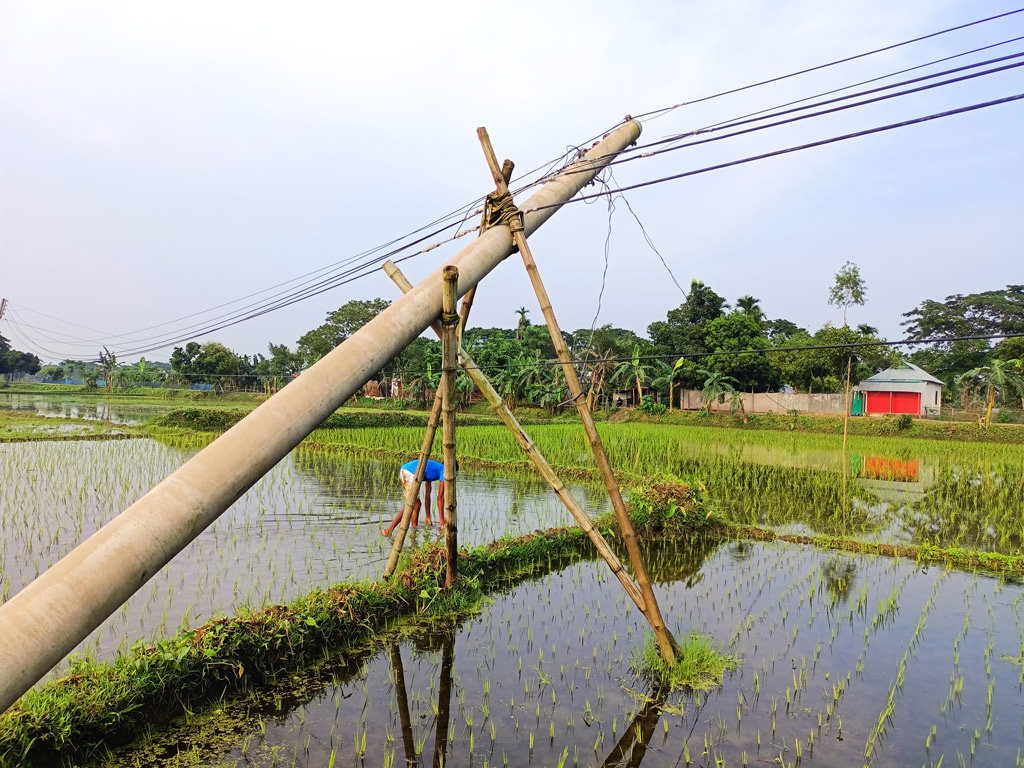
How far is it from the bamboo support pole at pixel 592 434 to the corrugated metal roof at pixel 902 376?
31574mm

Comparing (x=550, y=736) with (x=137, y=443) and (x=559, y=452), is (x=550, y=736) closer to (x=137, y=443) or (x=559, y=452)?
(x=559, y=452)

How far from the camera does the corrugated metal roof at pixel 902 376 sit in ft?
103

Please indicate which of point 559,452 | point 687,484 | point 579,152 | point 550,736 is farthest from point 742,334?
point 550,736

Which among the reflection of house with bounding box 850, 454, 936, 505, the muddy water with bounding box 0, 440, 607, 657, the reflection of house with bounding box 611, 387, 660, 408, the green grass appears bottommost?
the muddy water with bounding box 0, 440, 607, 657

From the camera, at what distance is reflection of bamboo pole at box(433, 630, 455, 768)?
3896 millimetres

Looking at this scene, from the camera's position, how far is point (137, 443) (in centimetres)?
1812

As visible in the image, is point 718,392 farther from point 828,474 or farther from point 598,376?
point 828,474

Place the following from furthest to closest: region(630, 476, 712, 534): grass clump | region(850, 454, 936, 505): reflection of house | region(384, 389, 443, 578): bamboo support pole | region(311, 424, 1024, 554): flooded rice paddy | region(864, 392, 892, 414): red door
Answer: region(864, 392, 892, 414): red door, region(850, 454, 936, 505): reflection of house, region(311, 424, 1024, 554): flooded rice paddy, region(630, 476, 712, 534): grass clump, region(384, 389, 443, 578): bamboo support pole

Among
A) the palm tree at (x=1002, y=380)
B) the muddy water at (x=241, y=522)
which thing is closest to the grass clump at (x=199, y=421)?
the muddy water at (x=241, y=522)

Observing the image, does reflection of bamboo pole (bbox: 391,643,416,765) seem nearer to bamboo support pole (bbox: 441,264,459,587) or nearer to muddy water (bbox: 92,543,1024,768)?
muddy water (bbox: 92,543,1024,768)

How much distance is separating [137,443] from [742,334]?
2653 centimetres

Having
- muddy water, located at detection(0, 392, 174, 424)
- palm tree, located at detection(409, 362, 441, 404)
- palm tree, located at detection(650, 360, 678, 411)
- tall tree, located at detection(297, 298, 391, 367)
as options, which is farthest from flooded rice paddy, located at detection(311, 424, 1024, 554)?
tall tree, located at detection(297, 298, 391, 367)

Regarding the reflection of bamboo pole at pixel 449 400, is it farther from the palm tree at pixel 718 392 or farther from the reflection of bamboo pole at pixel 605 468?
the palm tree at pixel 718 392

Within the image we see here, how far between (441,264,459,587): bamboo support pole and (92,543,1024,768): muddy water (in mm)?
660
